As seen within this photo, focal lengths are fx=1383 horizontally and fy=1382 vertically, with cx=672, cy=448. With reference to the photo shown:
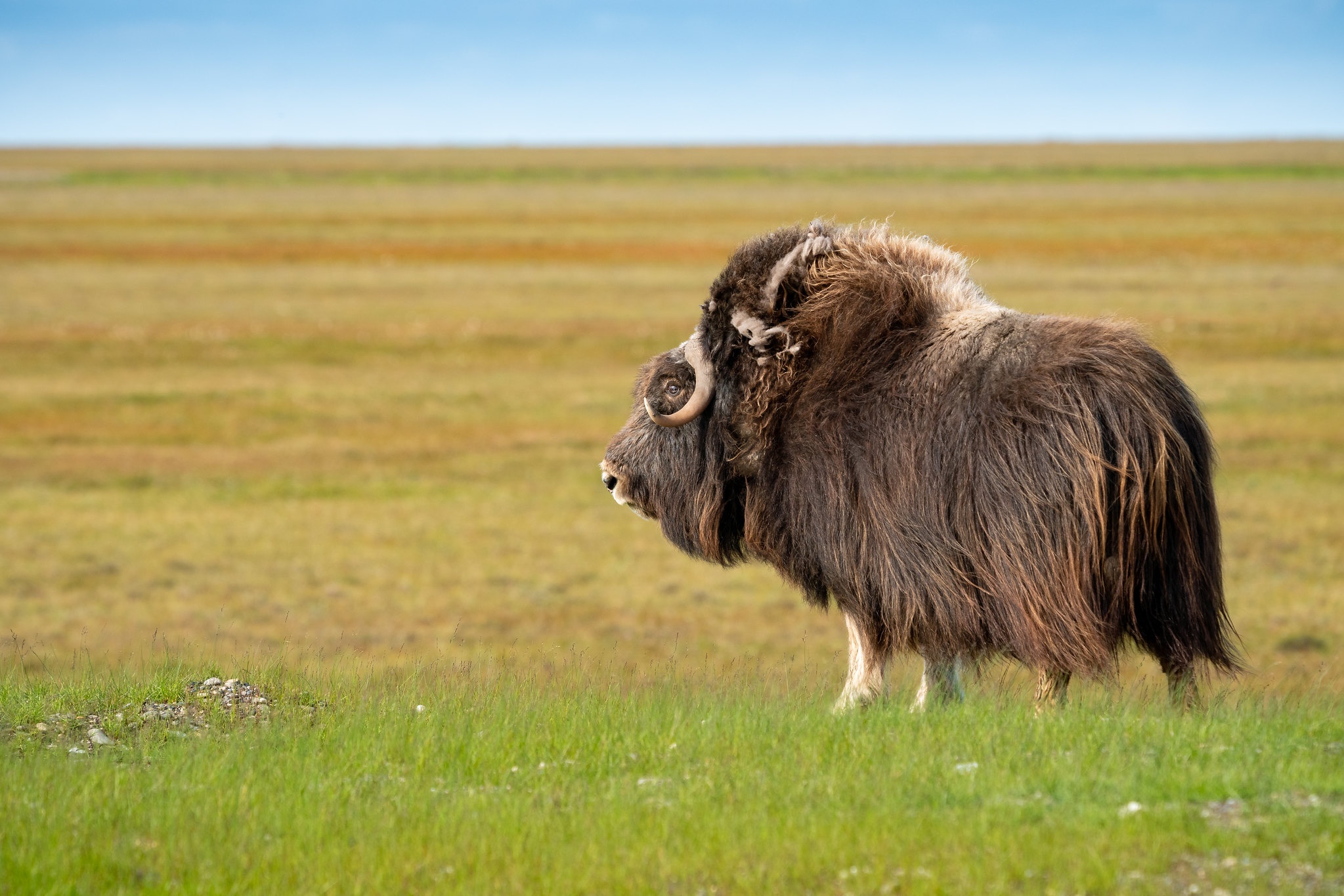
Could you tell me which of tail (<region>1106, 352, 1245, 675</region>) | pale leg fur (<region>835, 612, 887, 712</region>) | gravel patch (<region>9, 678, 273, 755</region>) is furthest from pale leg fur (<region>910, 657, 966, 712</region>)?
gravel patch (<region>9, 678, 273, 755</region>)

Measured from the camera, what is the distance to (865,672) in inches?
172

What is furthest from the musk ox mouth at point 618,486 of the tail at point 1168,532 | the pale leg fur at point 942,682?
the tail at point 1168,532

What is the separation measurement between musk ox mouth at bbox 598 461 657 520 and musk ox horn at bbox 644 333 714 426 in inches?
14.8

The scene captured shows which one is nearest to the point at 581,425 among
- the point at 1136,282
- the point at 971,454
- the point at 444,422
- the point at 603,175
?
the point at 444,422

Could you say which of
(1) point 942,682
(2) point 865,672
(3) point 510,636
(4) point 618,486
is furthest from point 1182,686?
(3) point 510,636

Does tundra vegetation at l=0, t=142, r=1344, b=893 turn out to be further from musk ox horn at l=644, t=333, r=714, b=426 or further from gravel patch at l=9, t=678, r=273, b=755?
musk ox horn at l=644, t=333, r=714, b=426

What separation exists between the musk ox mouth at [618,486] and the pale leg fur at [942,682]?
120cm

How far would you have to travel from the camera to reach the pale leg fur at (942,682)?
167 inches

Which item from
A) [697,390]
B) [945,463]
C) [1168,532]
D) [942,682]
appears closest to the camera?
[1168,532]

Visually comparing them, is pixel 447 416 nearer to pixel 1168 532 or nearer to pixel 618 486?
pixel 618 486

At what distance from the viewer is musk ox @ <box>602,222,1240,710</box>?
12.7ft

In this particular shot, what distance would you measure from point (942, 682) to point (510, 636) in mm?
5474

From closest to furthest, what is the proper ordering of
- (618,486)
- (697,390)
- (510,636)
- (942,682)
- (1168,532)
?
1. (1168,532)
2. (942,682)
3. (697,390)
4. (618,486)
5. (510,636)

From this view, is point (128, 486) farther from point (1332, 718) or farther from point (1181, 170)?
point (1181, 170)
